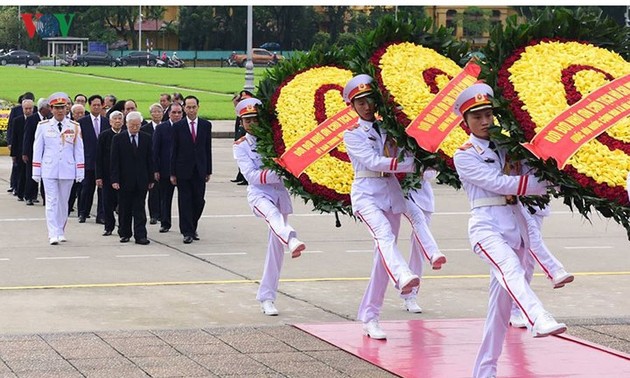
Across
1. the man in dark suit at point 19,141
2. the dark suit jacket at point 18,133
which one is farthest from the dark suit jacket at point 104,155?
the dark suit jacket at point 18,133

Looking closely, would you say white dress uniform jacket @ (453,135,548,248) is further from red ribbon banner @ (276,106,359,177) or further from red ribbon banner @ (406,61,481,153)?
red ribbon banner @ (276,106,359,177)

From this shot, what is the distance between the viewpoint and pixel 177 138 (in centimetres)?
1742

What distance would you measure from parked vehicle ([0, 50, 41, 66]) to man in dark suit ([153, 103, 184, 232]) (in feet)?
279

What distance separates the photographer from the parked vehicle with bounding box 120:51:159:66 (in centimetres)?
10219

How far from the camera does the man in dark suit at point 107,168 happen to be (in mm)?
17594

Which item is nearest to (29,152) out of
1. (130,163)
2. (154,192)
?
(154,192)

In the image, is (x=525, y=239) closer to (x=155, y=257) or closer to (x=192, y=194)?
(x=155, y=257)

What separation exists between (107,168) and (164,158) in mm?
770

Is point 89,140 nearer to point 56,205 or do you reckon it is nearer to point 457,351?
point 56,205

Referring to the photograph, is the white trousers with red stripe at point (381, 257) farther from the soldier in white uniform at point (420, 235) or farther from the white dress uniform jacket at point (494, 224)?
the white dress uniform jacket at point (494, 224)

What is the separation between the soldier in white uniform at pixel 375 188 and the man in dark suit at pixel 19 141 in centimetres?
1231

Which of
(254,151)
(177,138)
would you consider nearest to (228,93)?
(177,138)

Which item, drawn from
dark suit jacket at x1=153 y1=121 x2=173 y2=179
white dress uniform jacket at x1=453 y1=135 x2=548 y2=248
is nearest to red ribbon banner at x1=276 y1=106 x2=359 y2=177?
white dress uniform jacket at x1=453 y1=135 x2=548 y2=248

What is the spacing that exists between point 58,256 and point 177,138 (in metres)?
2.63
